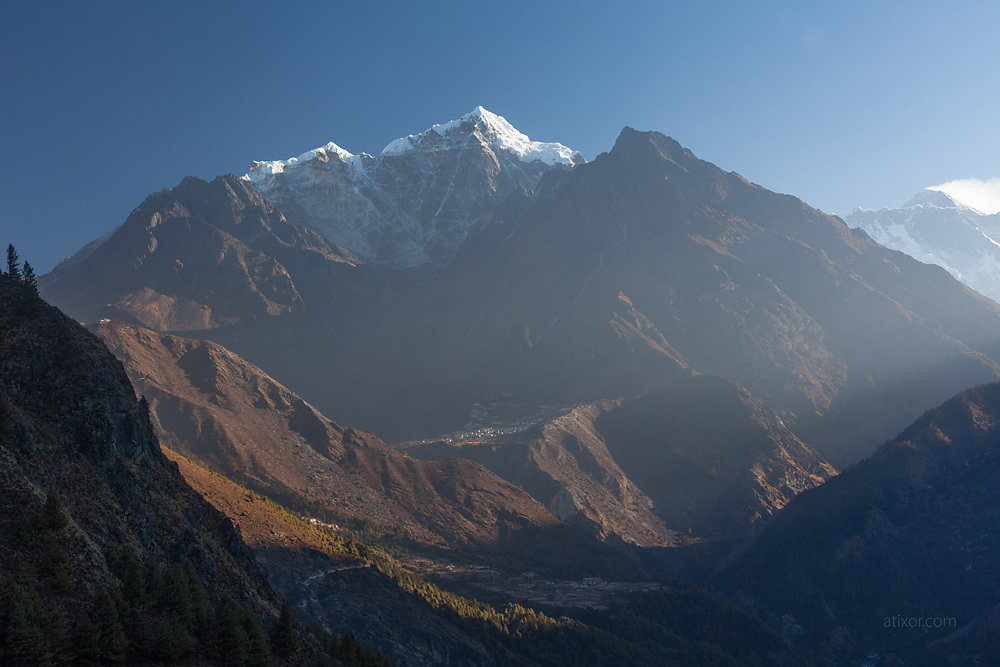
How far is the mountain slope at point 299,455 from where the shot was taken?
152 meters

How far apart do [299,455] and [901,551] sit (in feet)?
461

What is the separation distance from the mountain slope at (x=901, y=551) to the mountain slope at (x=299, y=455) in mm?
58929

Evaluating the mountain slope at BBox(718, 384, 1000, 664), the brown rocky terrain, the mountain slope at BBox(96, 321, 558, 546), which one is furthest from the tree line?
the mountain slope at BBox(718, 384, 1000, 664)

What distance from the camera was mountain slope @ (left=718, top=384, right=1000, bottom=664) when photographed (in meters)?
150

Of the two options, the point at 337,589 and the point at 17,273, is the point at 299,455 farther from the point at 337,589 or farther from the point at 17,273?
the point at 17,273

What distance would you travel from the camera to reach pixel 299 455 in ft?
545

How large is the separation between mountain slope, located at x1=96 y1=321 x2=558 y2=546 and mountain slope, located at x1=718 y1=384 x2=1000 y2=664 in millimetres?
58929

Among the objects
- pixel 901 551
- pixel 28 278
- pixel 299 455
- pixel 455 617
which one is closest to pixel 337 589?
pixel 455 617

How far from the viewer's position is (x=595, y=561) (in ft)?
541

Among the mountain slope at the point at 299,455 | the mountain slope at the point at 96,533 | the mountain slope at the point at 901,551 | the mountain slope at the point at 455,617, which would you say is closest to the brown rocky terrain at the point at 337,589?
the mountain slope at the point at 455,617

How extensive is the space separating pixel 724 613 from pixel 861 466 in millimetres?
71640

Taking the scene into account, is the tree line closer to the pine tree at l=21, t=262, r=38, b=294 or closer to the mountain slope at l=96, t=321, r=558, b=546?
the pine tree at l=21, t=262, r=38, b=294

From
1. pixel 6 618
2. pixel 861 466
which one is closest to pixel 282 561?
pixel 6 618

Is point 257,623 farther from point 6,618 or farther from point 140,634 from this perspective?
point 6,618
